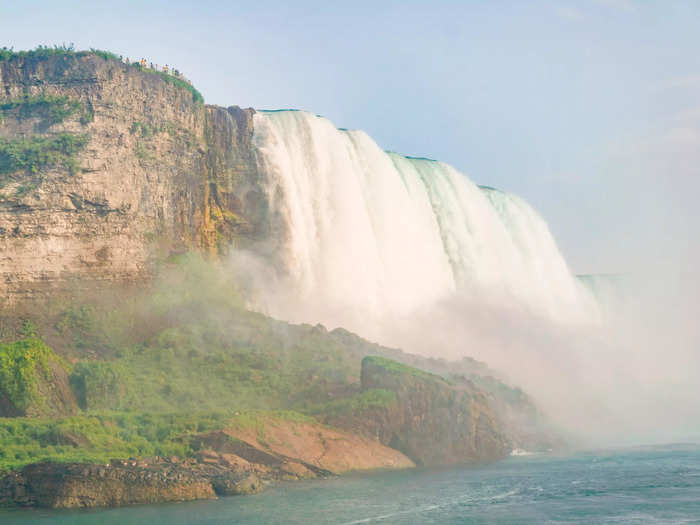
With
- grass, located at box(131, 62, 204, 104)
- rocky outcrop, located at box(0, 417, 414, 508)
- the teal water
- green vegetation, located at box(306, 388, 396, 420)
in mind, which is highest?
grass, located at box(131, 62, 204, 104)

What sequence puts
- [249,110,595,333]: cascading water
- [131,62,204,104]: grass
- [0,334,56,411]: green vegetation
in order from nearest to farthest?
[0,334,56,411]: green vegetation, [131,62,204,104]: grass, [249,110,595,333]: cascading water

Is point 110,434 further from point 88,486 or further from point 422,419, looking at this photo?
point 422,419

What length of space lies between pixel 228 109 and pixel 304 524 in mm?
31145

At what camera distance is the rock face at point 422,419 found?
3606 centimetres

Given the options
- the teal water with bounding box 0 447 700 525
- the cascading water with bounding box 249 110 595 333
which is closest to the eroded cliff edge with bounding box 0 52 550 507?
the teal water with bounding box 0 447 700 525

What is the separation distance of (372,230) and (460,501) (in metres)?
29.0

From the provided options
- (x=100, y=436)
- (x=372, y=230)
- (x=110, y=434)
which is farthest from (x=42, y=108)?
(x=372, y=230)

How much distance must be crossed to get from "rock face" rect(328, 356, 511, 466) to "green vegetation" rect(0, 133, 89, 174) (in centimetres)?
1695

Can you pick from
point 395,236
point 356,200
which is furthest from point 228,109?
point 395,236

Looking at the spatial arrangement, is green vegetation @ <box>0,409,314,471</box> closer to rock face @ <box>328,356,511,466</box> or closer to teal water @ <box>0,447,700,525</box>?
teal water @ <box>0,447,700,525</box>

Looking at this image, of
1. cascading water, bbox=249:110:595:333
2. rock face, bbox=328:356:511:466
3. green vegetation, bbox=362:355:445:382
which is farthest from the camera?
cascading water, bbox=249:110:595:333

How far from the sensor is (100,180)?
41375 millimetres

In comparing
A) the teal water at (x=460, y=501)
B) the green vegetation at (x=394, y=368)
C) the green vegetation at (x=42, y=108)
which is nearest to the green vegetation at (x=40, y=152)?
the green vegetation at (x=42, y=108)

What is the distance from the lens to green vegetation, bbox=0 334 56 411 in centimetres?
3191
